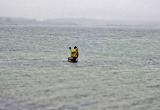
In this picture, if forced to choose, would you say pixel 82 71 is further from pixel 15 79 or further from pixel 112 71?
pixel 15 79

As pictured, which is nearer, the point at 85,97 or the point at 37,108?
the point at 37,108

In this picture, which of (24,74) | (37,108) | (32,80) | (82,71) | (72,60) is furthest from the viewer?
(72,60)

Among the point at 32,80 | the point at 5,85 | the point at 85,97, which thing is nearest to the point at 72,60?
the point at 32,80

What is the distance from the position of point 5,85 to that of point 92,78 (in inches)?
261

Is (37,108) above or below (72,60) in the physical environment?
below

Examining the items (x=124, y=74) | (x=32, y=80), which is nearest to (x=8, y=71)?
(x=32, y=80)

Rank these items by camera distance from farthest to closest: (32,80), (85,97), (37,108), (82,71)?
(82,71)
(32,80)
(85,97)
(37,108)

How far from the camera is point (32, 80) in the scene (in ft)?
81.5

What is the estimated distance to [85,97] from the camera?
65.4ft

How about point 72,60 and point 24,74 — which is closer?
point 24,74

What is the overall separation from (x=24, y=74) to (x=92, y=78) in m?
5.32

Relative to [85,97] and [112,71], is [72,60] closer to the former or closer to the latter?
[112,71]

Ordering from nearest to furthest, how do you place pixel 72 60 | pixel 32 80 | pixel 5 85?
1. pixel 5 85
2. pixel 32 80
3. pixel 72 60

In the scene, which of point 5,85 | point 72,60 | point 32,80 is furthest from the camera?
point 72,60
